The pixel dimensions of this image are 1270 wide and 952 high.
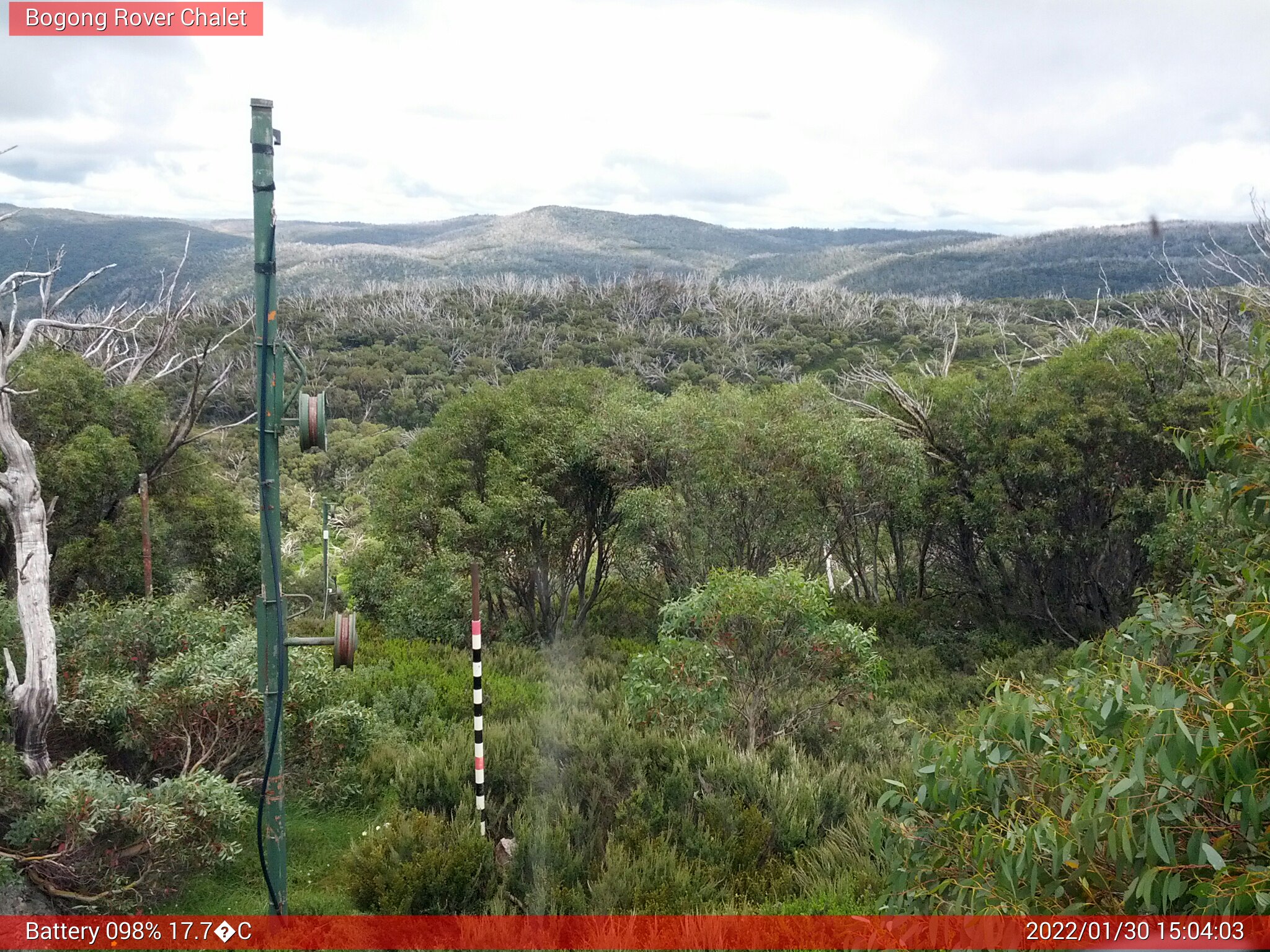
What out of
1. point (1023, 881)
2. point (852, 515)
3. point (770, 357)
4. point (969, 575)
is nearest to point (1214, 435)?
point (1023, 881)

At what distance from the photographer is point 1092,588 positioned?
15977mm

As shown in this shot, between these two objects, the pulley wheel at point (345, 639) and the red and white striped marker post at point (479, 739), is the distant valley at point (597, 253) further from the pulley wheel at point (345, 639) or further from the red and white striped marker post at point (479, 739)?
the pulley wheel at point (345, 639)

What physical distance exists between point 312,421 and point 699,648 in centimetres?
490

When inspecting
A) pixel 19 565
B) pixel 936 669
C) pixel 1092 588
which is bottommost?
pixel 936 669

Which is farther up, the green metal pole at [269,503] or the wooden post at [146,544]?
the green metal pole at [269,503]

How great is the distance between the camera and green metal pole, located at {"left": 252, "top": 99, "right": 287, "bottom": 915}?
197 inches

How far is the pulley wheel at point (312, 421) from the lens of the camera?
4.92 metres

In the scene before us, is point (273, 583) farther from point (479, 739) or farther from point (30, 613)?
point (30, 613)

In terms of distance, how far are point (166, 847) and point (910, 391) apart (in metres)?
14.9

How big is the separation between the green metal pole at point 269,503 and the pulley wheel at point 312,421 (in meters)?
0.24

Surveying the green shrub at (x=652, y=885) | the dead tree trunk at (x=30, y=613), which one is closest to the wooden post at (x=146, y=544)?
the dead tree trunk at (x=30, y=613)

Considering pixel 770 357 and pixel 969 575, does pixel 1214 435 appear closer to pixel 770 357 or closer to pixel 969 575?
pixel 969 575
